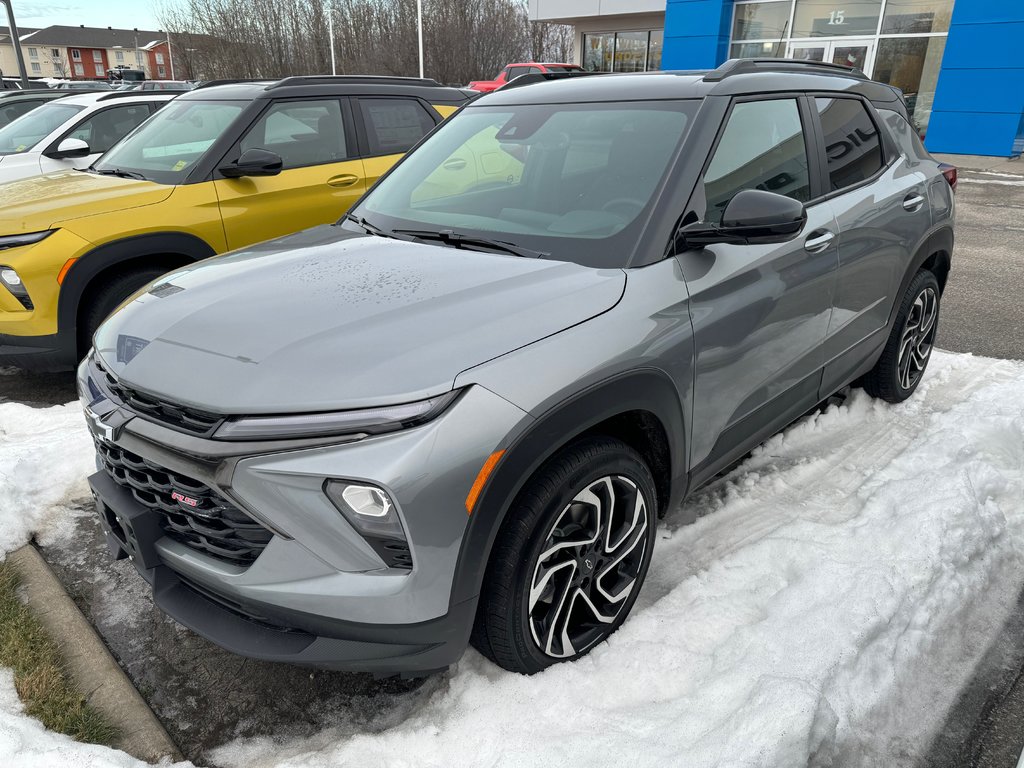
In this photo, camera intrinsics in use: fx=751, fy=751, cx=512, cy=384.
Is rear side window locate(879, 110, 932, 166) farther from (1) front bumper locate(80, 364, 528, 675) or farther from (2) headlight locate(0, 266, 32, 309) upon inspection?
(2) headlight locate(0, 266, 32, 309)

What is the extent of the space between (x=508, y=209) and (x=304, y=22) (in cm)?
5135

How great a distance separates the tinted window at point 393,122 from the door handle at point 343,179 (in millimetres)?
326

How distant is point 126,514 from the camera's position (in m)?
2.10

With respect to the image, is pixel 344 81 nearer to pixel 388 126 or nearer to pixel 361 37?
pixel 388 126

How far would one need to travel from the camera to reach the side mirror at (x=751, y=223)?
2432mm

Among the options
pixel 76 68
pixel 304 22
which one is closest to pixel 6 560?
pixel 304 22

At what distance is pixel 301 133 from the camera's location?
555 centimetres

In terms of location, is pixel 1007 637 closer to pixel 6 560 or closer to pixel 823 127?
pixel 823 127

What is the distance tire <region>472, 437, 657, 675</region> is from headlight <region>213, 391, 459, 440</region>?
410 millimetres

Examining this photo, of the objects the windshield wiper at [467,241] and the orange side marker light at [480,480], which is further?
the windshield wiper at [467,241]

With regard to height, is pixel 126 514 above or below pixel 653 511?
above

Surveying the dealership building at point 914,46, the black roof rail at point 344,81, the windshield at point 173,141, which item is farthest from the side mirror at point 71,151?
the dealership building at point 914,46

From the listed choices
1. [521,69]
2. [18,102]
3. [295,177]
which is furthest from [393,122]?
[521,69]

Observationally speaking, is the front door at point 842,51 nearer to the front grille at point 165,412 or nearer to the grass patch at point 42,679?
the front grille at point 165,412
